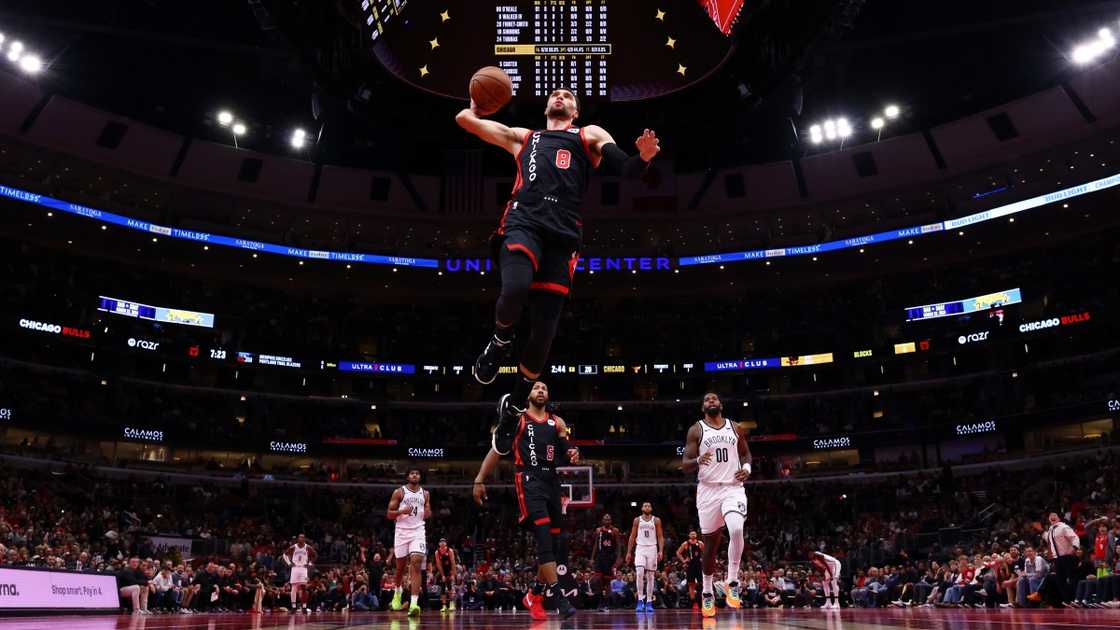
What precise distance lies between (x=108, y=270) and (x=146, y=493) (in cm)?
1241

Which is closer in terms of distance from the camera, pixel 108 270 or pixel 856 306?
pixel 108 270

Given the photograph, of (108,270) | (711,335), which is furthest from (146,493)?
(711,335)

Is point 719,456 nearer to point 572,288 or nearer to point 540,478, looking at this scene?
point 540,478

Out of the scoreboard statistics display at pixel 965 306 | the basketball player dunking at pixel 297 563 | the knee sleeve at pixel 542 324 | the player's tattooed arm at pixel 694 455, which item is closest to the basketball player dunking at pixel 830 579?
the basketball player dunking at pixel 297 563

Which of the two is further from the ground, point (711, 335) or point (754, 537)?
point (711, 335)

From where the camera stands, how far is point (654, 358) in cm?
4731

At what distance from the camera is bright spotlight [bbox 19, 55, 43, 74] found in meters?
33.9

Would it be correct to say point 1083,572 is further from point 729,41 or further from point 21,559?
point 21,559

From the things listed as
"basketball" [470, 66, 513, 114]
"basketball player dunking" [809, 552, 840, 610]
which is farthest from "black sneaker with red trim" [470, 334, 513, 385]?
"basketball player dunking" [809, 552, 840, 610]

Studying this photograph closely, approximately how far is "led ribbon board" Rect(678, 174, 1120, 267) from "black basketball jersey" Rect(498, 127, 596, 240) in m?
37.9

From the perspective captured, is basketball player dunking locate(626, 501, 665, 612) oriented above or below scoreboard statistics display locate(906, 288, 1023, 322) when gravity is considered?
below

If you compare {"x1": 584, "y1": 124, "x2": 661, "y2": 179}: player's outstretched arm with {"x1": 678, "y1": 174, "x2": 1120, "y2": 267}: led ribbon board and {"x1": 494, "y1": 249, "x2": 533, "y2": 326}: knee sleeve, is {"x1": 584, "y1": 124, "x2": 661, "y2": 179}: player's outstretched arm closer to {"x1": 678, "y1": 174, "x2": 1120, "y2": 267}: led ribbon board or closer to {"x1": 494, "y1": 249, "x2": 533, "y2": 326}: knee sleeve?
{"x1": 494, "y1": 249, "x2": 533, "y2": 326}: knee sleeve

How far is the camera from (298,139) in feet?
135

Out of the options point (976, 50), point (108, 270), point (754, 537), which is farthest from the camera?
point (108, 270)
